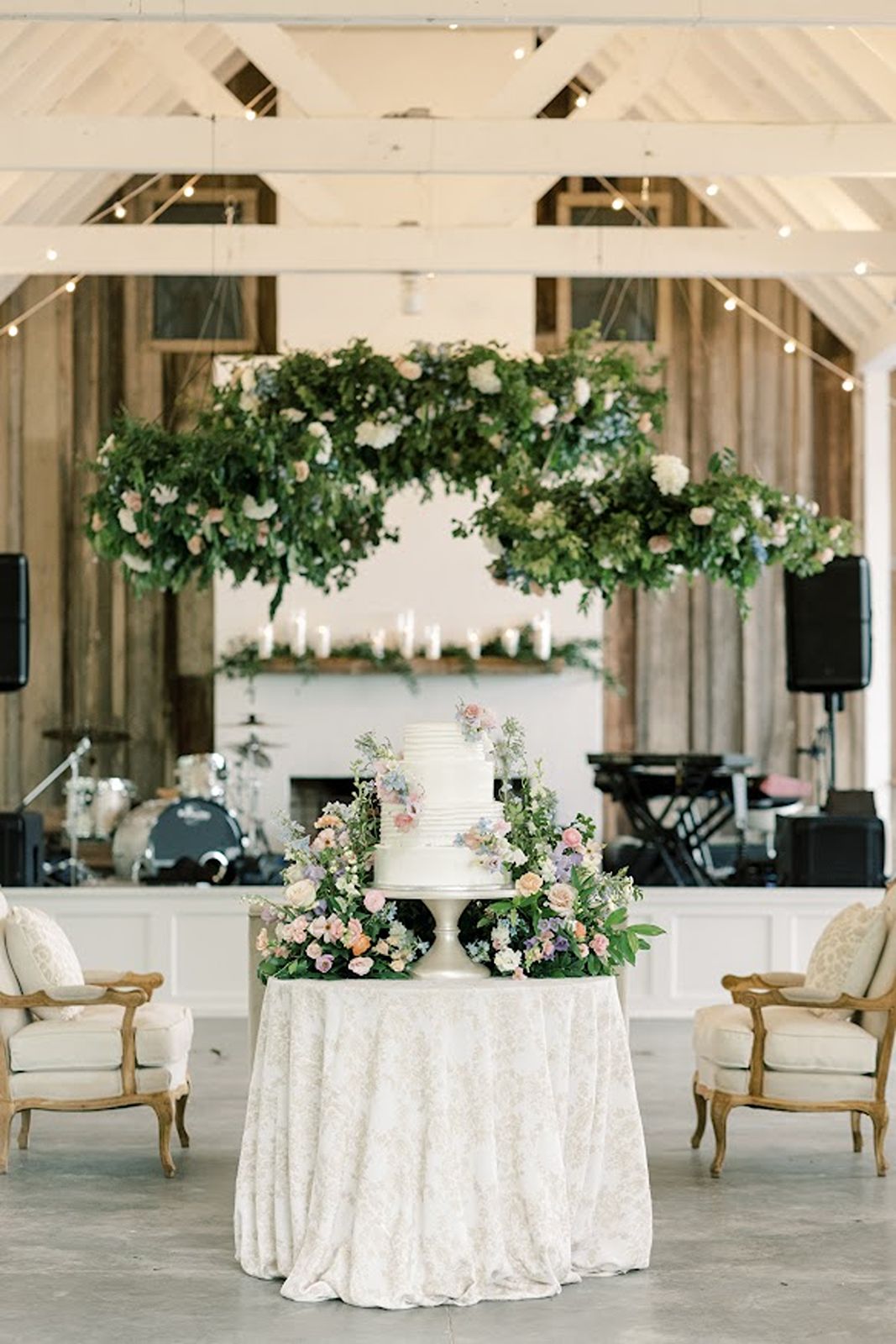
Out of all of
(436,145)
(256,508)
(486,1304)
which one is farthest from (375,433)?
(486,1304)

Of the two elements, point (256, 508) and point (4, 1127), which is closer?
point (4, 1127)

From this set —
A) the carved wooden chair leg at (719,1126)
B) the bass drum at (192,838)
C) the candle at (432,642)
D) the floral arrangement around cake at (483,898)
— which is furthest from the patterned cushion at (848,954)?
the candle at (432,642)

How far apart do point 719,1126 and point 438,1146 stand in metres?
1.77

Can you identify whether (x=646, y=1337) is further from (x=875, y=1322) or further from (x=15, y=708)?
(x=15, y=708)

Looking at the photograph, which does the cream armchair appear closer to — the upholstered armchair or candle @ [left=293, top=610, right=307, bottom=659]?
the upholstered armchair

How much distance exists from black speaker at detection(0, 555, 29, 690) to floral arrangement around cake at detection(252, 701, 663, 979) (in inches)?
220

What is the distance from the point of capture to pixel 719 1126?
6.48m

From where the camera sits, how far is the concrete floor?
4.69 metres

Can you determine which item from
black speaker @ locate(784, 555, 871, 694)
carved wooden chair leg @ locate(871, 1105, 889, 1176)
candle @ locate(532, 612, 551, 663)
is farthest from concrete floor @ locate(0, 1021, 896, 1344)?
candle @ locate(532, 612, 551, 663)

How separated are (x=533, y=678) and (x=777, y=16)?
7037 millimetres

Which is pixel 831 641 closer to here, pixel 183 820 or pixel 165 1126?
pixel 183 820

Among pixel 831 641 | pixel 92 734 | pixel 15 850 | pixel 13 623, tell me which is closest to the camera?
pixel 15 850

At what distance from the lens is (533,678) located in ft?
44.9

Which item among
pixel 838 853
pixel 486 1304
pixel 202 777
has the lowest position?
pixel 486 1304
